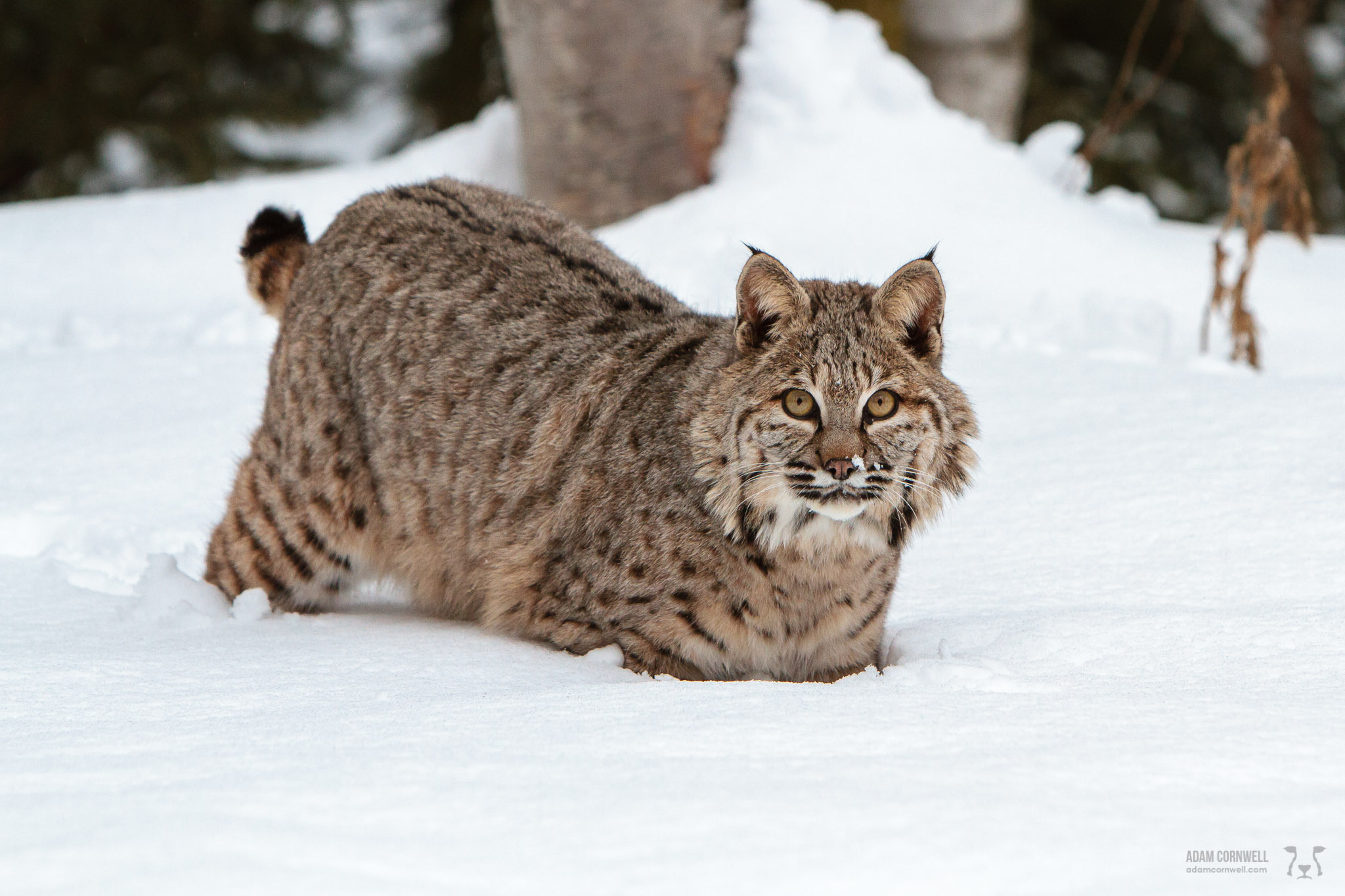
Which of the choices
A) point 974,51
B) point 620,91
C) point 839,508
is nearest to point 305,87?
point 974,51

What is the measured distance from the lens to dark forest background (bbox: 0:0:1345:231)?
1116 centimetres

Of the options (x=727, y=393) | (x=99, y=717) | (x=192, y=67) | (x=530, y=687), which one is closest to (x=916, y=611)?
(x=727, y=393)

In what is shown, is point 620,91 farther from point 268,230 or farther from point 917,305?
point 917,305

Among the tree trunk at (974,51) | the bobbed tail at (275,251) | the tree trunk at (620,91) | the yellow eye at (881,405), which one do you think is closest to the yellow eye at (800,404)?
the yellow eye at (881,405)

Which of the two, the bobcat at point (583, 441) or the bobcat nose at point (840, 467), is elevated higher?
the bobcat nose at point (840, 467)

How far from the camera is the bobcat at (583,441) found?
3.15 m

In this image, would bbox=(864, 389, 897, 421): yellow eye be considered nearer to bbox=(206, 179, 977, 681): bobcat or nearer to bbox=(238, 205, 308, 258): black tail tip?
bbox=(206, 179, 977, 681): bobcat

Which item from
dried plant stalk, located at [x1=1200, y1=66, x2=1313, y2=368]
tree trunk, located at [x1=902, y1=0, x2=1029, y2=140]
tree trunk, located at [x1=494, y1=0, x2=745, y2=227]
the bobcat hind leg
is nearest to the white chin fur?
the bobcat hind leg

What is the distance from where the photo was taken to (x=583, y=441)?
3.60m

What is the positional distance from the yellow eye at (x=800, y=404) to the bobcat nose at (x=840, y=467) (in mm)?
161

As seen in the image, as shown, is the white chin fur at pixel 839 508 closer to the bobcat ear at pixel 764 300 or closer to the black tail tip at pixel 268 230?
the bobcat ear at pixel 764 300

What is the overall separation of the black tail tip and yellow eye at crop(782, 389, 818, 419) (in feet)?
6.16

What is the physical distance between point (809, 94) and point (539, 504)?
12.7 ft

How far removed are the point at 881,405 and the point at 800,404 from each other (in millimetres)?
174
